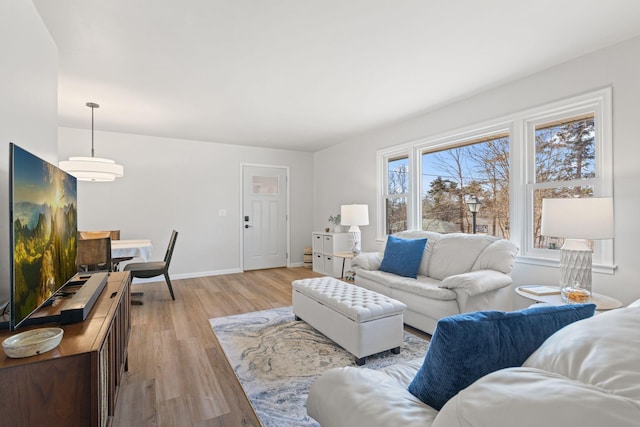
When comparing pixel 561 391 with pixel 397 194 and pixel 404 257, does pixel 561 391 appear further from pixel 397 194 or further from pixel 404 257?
pixel 397 194

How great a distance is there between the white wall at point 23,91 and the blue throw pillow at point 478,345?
1.87 meters

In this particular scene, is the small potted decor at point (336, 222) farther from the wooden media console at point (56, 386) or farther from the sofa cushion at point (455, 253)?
the wooden media console at point (56, 386)

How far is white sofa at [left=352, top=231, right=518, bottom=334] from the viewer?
103 inches

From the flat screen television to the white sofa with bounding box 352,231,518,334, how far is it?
8.60 ft

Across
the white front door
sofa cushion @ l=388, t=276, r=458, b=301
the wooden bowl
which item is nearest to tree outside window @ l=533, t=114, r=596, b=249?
sofa cushion @ l=388, t=276, r=458, b=301

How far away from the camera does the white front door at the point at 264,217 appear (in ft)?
19.4

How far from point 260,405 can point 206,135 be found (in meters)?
4.28

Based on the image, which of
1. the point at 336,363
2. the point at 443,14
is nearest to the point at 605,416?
the point at 336,363

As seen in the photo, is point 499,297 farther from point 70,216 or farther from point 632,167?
point 70,216

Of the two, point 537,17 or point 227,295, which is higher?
point 537,17

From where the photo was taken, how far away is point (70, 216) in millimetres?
1910

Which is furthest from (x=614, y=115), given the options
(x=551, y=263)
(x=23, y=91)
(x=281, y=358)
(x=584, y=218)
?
(x=23, y=91)

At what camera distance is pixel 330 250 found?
209 inches

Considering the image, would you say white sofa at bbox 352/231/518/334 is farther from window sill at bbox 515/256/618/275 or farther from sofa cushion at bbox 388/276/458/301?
window sill at bbox 515/256/618/275
